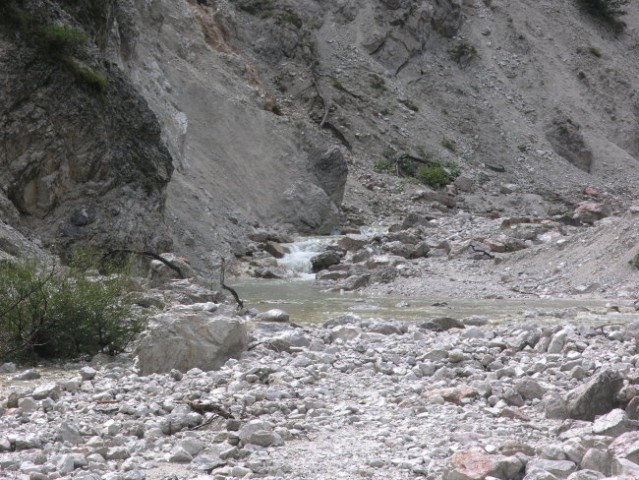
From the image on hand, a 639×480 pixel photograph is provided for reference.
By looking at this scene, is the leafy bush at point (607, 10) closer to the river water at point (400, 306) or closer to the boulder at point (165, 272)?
the river water at point (400, 306)

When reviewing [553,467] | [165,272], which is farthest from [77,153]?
[553,467]

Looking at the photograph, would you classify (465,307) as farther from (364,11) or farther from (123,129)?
(364,11)

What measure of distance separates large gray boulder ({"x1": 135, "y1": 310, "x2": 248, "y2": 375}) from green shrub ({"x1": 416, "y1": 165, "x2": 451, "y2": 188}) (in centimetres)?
2885

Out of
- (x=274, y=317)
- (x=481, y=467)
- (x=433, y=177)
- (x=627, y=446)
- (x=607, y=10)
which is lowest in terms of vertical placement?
(x=274, y=317)

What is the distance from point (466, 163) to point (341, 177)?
11989mm

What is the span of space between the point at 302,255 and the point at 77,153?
7.29m

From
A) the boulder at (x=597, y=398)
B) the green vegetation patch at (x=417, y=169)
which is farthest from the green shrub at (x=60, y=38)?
the green vegetation patch at (x=417, y=169)

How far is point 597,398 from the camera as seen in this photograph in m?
5.80

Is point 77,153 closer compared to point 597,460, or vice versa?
point 597,460

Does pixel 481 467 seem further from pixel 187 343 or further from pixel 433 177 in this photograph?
pixel 433 177

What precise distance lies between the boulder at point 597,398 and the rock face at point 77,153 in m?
12.3

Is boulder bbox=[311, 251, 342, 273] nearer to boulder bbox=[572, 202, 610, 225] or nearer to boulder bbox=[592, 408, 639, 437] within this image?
boulder bbox=[572, 202, 610, 225]

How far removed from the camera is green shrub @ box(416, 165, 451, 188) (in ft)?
119

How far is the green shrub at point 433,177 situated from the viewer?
36.3 meters
